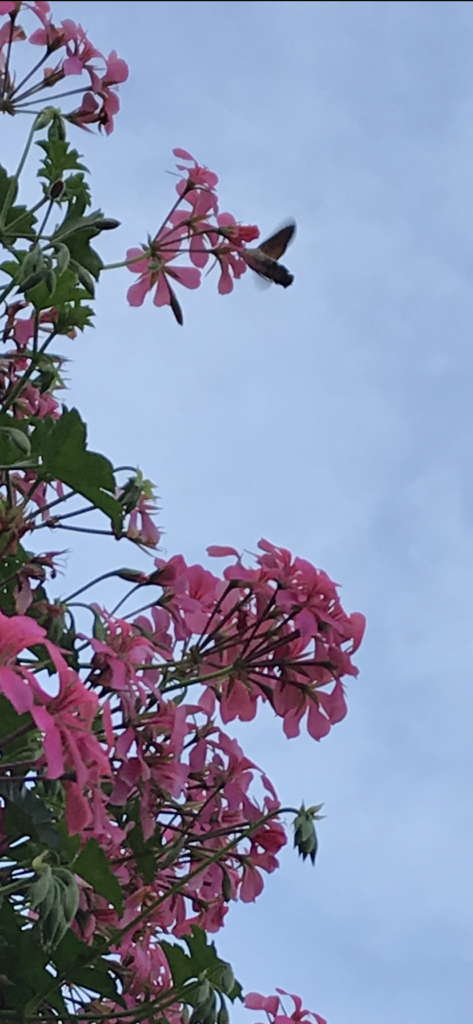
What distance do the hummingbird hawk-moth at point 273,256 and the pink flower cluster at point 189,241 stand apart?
5 centimetres

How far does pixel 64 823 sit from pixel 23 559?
53 cm

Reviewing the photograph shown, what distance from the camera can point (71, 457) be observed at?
2.24 m

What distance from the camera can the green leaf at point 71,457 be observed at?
2.22 metres

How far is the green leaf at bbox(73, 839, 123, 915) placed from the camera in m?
2.13

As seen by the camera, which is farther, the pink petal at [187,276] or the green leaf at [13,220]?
the pink petal at [187,276]

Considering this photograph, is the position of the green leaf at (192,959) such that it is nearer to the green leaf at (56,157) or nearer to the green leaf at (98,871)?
the green leaf at (98,871)

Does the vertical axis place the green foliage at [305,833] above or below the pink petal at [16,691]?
above

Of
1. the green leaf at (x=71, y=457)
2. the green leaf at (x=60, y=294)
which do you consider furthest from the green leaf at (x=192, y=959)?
the green leaf at (x=60, y=294)

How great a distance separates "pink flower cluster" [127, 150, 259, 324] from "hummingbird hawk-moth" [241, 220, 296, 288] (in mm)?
53

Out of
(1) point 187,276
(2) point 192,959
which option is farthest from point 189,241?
(2) point 192,959

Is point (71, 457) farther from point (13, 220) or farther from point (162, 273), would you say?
point (162, 273)

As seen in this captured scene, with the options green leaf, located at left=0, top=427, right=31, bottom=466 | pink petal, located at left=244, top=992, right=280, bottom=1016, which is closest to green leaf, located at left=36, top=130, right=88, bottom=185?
green leaf, located at left=0, top=427, right=31, bottom=466

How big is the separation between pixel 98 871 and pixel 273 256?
1576mm

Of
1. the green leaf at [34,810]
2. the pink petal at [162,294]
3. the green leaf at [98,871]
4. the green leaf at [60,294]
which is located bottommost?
the green leaf at [34,810]
